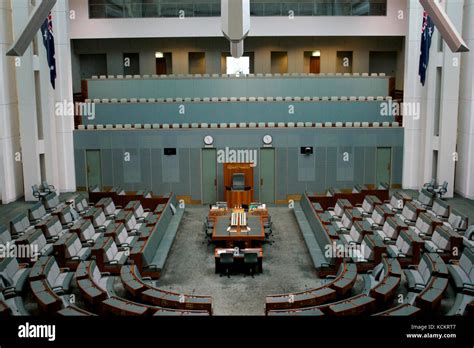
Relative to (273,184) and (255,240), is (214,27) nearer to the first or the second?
(273,184)

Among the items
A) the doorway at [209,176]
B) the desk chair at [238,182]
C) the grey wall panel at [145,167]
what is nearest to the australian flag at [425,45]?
the desk chair at [238,182]

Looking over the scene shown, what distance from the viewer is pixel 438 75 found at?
2017 cm

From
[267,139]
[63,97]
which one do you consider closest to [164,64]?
[63,97]

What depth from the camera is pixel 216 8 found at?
24219 mm

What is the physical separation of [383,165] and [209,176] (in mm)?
6599

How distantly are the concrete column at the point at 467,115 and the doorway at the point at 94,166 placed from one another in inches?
526

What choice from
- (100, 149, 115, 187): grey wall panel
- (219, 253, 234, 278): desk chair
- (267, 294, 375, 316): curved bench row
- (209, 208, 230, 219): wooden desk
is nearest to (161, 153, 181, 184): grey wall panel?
(100, 149, 115, 187): grey wall panel

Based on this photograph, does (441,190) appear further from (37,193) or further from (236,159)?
(37,193)

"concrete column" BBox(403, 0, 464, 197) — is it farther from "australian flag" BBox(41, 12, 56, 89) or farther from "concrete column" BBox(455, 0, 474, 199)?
"australian flag" BBox(41, 12, 56, 89)

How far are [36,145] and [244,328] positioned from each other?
56.6 ft

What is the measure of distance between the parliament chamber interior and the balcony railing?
2.7 inches

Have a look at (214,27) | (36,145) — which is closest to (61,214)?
(36,145)

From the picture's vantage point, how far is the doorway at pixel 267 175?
68.9 ft

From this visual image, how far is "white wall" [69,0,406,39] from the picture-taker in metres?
24.2
